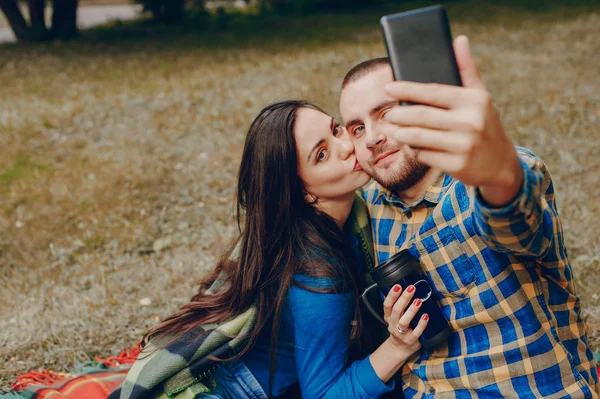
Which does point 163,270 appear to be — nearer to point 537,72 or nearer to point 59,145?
point 59,145

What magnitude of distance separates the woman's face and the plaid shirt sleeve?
2.75 feet

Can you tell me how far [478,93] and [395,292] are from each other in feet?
3.14

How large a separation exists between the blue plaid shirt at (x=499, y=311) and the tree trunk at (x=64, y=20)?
11019 millimetres

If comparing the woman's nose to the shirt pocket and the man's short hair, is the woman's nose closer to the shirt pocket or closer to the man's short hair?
the man's short hair

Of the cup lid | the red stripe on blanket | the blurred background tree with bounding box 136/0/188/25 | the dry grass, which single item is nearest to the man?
the cup lid

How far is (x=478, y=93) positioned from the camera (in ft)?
3.29

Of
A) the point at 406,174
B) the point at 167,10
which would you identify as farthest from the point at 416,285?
the point at 167,10

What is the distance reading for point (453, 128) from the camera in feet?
3.26

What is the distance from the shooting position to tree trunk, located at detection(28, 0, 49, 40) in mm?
10711

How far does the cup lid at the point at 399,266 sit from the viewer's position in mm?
1783

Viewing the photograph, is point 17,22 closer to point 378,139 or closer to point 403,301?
point 378,139

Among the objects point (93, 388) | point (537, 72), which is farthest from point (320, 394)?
point (537, 72)

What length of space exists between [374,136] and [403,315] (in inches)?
26.9

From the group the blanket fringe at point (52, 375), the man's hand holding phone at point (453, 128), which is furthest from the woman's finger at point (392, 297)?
the blanket fringe at point (52, 375)
